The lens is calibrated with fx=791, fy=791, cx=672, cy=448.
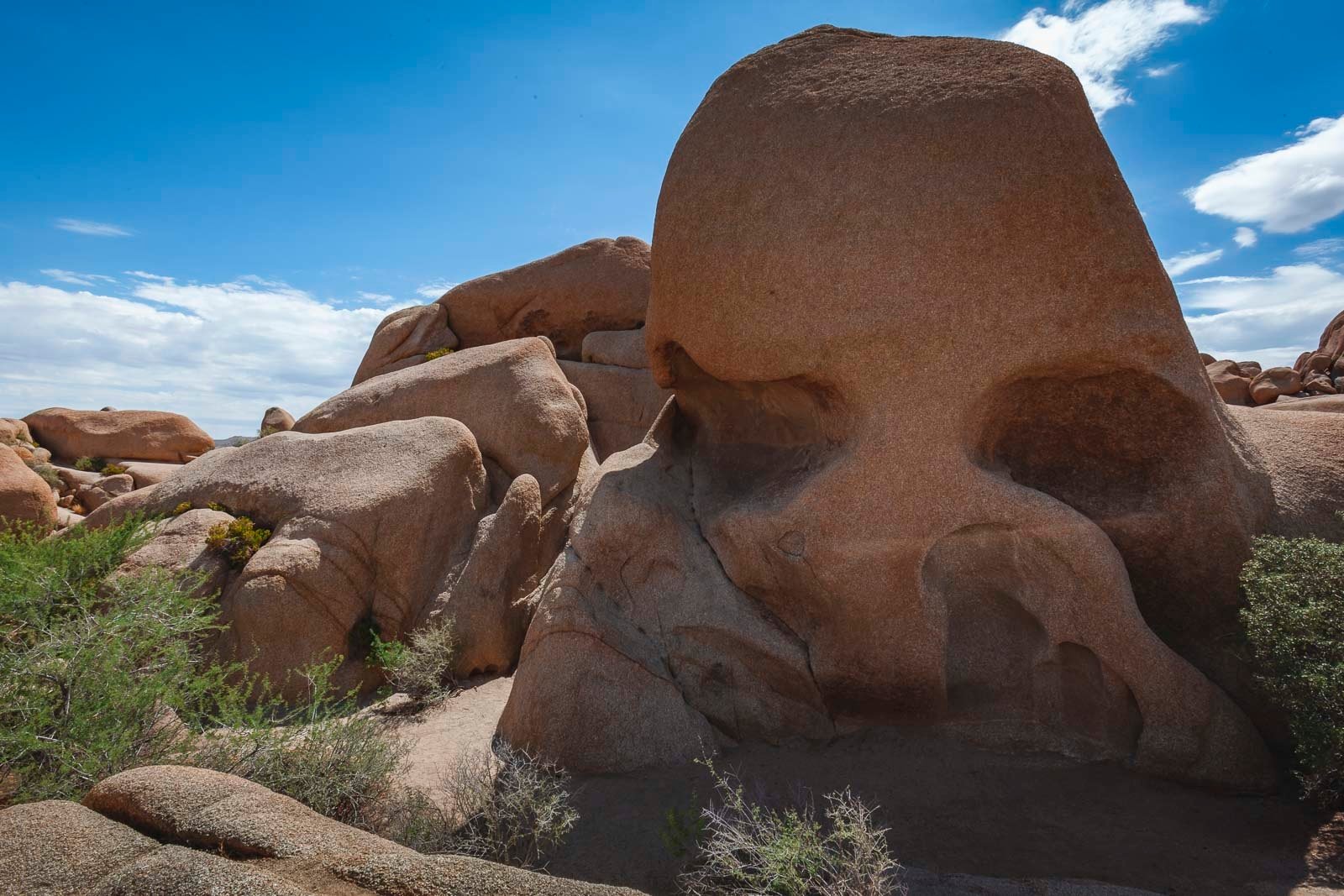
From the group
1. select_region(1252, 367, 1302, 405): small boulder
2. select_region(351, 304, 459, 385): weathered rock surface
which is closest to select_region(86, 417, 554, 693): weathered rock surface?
select_region(351, 304, 459, 385): weathered rock surface

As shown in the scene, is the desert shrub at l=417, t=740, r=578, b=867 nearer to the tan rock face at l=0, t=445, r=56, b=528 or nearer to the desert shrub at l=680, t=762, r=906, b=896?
the desert shrub at l=680, t=762, r=906, b=896

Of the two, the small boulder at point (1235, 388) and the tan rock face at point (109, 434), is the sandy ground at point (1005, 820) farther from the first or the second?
the small boulder at point (1235, 388)

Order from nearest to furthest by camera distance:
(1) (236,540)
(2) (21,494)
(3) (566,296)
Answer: (1) (236,540) → (2) (21,494) → (3) (566,296)

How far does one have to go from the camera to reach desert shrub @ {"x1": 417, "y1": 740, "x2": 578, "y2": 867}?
5.84 m

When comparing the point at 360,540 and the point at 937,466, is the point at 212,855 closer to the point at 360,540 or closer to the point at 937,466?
the point at 937,466

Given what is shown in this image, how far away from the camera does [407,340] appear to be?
62.7 ft

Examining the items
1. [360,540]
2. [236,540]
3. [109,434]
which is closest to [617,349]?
[360,540]

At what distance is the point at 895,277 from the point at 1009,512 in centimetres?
216

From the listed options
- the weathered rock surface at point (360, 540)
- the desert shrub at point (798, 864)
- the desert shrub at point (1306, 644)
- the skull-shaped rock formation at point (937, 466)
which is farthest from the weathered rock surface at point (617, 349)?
the desert shrub at point (798, 864)

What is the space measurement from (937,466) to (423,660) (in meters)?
6.36

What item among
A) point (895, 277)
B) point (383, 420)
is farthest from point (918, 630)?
point (383, 420)

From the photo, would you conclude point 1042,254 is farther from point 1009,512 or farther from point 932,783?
point 932,783

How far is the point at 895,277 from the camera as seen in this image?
667cm

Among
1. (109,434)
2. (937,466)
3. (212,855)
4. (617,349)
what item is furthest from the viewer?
(109,434)
